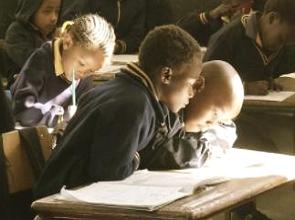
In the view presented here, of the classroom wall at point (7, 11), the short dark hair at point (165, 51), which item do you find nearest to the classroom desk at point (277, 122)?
the short dark hair at point (165, 51)

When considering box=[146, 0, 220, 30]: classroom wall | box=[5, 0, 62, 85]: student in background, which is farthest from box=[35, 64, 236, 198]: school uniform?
box=[146, 0, 220, 30]: classroom wall

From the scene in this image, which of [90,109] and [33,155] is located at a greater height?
[90,109]

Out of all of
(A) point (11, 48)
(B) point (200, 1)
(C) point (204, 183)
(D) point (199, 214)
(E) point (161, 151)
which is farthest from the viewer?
(B) point (200, 1)

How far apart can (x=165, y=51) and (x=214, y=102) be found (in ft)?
1.01

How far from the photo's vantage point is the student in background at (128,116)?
1927 mm

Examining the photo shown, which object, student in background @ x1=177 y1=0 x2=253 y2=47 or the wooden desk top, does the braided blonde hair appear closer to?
the wooden desk top

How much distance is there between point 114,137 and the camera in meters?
1.92

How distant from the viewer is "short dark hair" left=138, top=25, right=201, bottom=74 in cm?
213

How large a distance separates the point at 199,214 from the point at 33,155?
0.85 meters

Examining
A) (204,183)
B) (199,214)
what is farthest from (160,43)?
(199,214)

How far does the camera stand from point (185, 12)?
5.18 metres

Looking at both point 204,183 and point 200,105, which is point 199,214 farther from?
point 200,105

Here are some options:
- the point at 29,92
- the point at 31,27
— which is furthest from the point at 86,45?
the point at 31,27

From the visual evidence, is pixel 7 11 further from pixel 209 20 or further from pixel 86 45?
pixel 86 45
